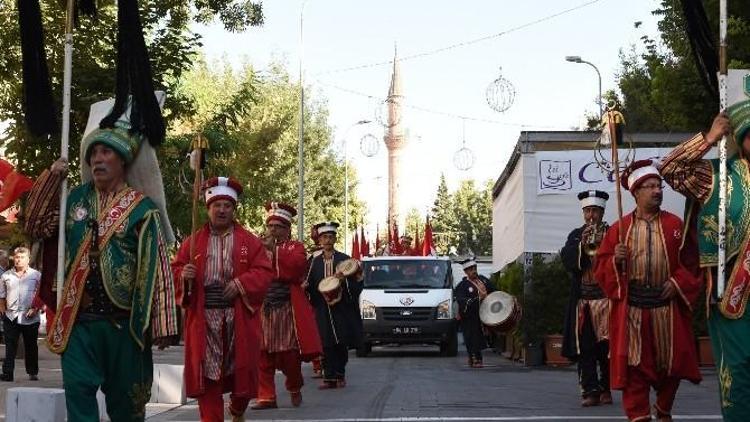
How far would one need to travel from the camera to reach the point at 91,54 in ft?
59.9

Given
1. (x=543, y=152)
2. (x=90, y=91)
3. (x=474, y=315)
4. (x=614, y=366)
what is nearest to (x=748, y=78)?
(x=614, y=366)

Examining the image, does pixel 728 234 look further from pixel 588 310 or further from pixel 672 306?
pixel 588 310

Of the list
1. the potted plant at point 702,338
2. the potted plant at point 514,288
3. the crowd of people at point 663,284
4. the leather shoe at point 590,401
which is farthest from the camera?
the potted plant at point 514,288

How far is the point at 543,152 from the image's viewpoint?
74.7 ft

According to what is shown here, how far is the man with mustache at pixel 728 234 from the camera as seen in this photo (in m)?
7.43

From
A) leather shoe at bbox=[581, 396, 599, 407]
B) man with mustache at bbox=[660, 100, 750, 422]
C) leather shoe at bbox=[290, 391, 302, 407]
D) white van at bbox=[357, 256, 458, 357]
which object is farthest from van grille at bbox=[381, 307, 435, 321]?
man with mustache at bbox=[660, 100, 750, 422]

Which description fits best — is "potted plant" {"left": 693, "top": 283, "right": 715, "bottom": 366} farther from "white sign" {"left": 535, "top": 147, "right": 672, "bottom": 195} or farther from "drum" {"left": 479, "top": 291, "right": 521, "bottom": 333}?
"drum" {"left": 479, "top": 291, "right": 521, "bottom": 333}

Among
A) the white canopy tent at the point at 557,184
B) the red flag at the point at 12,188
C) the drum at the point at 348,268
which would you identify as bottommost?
the drum at the point at 348,268

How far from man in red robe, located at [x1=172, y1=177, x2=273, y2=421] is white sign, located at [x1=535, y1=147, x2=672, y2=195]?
13.0 metres

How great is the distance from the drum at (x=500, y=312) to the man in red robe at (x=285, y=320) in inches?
321

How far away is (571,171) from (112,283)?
15.6 metres

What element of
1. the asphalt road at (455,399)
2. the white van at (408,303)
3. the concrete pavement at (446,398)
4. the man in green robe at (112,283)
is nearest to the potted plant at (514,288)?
the concrete pavement at (446,398)

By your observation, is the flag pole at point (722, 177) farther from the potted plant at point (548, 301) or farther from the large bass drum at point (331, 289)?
the potted plant at point (548, 301)

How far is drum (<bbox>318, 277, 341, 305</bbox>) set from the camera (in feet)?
57.7
